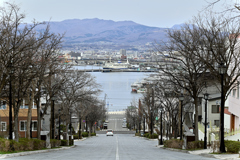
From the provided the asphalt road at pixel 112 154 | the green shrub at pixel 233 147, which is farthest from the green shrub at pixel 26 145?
the green shrub at pixel 233 147

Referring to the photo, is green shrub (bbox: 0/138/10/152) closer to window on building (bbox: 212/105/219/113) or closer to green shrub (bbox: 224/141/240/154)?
green shrub (bbox: 224/141/240/154)

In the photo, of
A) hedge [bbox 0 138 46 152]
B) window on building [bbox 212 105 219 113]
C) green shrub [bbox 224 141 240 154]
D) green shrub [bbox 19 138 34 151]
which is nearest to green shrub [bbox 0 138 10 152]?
hedge [bbox 0 138 46 152]

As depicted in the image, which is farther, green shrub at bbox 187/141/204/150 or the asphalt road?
green shrub at bbox 187/141/204/150

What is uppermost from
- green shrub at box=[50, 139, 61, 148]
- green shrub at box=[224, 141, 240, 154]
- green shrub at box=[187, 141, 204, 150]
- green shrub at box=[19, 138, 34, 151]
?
green shrub at box=[224, 141, 240, 154]

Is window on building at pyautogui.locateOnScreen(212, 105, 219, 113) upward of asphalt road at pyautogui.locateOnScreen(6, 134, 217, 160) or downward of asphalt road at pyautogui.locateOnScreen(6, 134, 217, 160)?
upward

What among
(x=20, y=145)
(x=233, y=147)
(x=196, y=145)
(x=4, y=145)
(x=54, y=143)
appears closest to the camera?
(x=4, y=145)

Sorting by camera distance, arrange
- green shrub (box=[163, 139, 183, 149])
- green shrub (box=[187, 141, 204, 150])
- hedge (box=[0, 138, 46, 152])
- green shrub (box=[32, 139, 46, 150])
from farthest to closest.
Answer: green shrub (box=[163, 139, 183, 149]), green shrub (box=[187, 141, 204, 150]), green shrub (box=[32, 139, 46, 150]), hedge (box=[0, 138, 46, 152])

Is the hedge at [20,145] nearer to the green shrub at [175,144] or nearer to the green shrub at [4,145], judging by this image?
the green shrub at [4,145]

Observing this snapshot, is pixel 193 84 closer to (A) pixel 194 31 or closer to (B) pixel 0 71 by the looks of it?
(A) pixel 194 31

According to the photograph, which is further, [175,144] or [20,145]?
[175,144]

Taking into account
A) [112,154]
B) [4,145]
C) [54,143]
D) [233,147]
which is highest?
[4,145]

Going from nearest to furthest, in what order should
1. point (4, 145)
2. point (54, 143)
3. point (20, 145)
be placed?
point (4, 145) < point (20, 145) < point (54, 143)

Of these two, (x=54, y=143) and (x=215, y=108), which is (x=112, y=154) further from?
(x=215, y=108)

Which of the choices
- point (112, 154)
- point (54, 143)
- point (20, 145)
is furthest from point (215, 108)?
point (20, 145)
